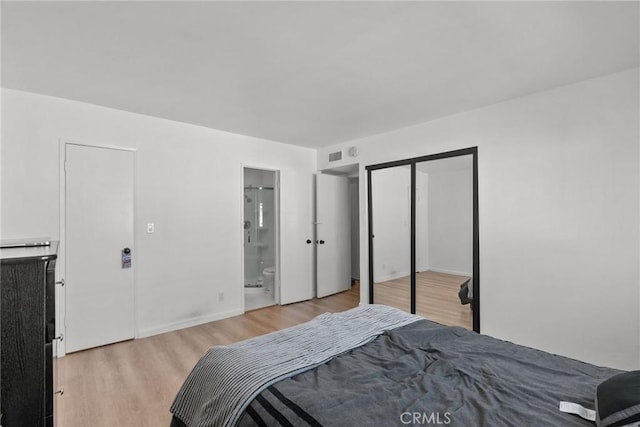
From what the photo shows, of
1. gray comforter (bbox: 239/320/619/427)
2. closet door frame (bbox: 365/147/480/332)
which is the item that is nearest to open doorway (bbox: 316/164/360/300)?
closet door frame (bbox: 365/147/480/332)

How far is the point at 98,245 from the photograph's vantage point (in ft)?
10.3

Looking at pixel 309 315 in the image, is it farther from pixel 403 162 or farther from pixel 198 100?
pixel 198 100

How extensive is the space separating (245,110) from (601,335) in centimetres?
382

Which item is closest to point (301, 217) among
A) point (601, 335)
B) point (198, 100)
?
point (198, 100)

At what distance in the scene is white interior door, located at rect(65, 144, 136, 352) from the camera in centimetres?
299

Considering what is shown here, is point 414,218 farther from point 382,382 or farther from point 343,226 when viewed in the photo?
point 382,382

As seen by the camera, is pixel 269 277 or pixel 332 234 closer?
pixel 332 234

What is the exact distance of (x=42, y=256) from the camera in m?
1.13

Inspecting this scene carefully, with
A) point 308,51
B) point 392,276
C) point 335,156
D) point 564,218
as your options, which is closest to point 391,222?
point 392,276

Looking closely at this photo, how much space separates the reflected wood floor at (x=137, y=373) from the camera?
2.05m

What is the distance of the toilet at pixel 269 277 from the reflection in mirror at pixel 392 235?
5.91 ft

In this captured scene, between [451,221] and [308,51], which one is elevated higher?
[308,51]

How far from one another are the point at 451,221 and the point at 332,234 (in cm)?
214

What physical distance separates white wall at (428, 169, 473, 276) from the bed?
1.66m
